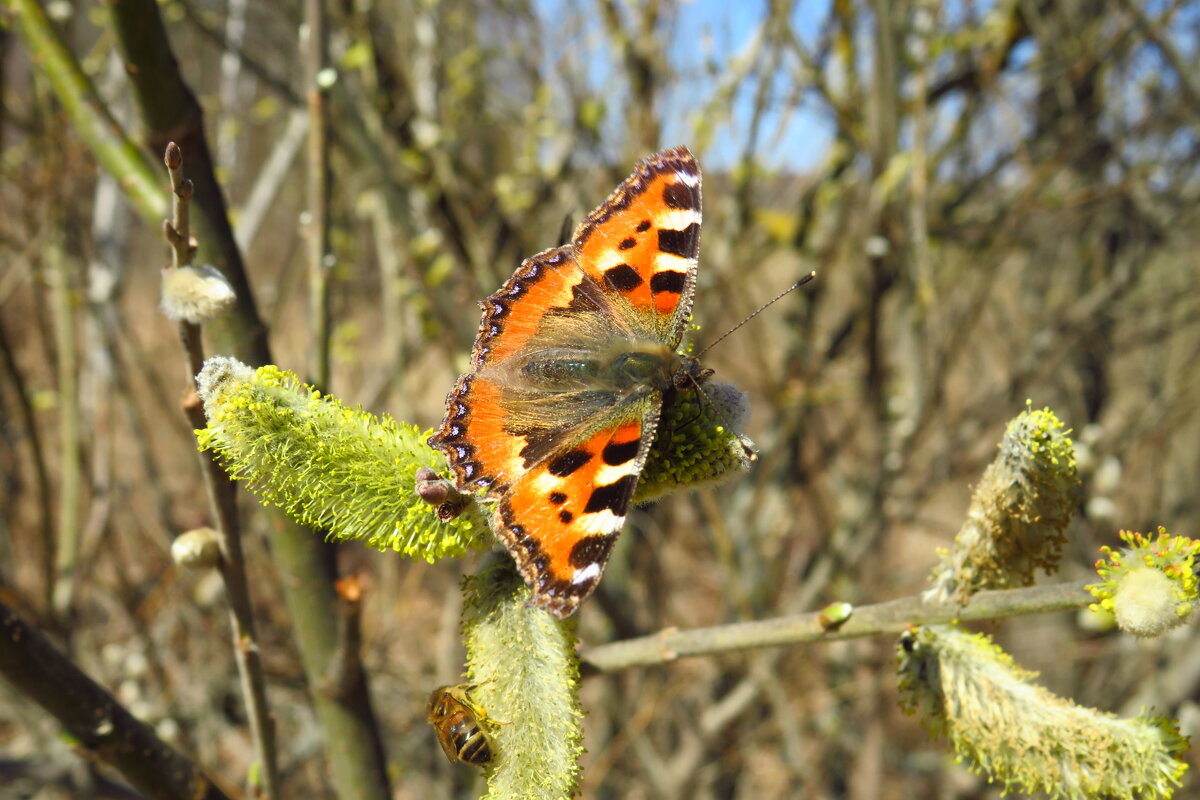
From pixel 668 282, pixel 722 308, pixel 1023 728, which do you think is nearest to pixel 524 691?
pixel 1023 728

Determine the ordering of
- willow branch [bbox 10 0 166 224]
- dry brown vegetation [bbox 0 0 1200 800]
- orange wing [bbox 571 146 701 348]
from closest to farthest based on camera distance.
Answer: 1. willow branch [bbox 10 0 166 224]
2. orange wing [bbox 571 146 701 348]
3. dry brown vegetation [bbox 0 0 1200 800]

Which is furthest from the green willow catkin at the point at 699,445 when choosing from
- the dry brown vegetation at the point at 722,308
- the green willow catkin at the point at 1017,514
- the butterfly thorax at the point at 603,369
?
the dry brown vegetation at the point at 722,308

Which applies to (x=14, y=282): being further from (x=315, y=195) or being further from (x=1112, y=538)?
(x=1112, y=538)

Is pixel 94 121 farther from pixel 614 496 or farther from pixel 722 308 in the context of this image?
pixel 722 308

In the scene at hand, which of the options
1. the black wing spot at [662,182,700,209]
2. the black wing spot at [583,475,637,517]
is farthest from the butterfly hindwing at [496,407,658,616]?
the black wing spot at [662,182,700,209]

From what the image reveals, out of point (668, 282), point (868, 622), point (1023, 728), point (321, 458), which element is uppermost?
point (668, 282)

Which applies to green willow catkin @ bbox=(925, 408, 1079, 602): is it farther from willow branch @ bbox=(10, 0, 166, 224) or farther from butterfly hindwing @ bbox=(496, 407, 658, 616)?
willow branch @ bbox=(10, 0, 166, 224)
